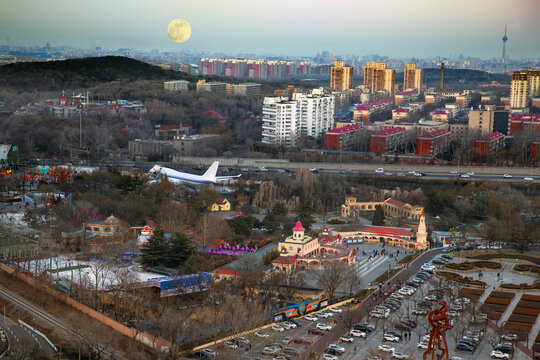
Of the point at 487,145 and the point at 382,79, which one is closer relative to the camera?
the point at 487,145

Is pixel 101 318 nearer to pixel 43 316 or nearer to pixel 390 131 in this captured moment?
pixel 43 316

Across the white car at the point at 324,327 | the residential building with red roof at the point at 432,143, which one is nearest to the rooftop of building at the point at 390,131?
the residential building with red roof at the point at 432,143

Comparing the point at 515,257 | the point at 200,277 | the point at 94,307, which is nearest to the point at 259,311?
the point at 200,277

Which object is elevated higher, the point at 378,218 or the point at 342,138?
the point at 342,138

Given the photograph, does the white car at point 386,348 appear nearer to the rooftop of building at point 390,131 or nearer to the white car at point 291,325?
the white car at point 291,325

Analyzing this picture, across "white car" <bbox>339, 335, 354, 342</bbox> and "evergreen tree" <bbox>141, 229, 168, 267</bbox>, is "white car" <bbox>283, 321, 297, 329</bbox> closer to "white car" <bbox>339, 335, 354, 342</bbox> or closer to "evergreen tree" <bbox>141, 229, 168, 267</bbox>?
"white car" <bbox>339, 335, 354, 342</bbox>

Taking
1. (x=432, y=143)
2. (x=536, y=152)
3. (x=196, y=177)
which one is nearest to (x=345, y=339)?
(x=196, y=177)
